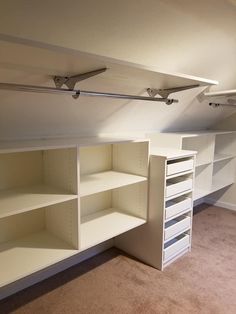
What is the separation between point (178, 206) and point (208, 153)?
3.94 ft

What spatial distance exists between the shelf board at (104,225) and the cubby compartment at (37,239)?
152mm

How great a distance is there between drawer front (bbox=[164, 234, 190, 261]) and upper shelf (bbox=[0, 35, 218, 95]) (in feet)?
4.66

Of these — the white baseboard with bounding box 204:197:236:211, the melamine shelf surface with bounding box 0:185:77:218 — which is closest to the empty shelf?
the white baseboard with bounding box 204:197:236:211

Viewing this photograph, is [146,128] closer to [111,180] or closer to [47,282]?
[111,180]

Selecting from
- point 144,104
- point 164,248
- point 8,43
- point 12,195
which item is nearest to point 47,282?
point 12,195

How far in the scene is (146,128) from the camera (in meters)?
2.72

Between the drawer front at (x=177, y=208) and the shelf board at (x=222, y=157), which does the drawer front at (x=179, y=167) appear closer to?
the drawer front at (x=177, y=208)

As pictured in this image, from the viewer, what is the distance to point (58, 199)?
1622 millimetres

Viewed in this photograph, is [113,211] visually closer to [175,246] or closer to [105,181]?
[105,181]

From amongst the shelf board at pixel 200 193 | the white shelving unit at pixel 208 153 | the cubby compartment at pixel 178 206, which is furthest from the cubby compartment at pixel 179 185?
the shelf board at pixel 200 193

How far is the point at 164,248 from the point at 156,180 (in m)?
0.62

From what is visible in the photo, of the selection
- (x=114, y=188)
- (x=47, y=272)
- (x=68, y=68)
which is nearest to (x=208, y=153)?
(x=114, y=188)

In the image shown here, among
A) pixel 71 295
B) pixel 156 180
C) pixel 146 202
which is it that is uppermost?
pixel 156 180

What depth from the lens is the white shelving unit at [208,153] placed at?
275 cm
